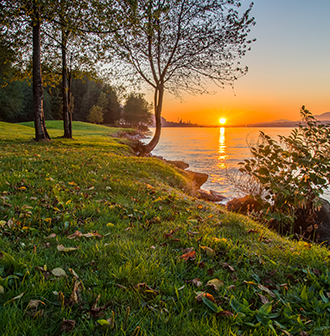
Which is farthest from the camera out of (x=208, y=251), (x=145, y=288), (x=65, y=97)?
(x=65, y=97)

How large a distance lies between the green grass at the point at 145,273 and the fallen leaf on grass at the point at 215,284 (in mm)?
21

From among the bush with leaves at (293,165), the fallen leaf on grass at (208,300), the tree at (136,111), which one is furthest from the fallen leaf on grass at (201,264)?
the tree at (136,111)

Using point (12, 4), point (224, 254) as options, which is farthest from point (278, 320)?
point (12, 4)

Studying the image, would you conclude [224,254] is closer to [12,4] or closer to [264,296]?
[264,296]

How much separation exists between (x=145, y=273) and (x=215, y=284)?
747 mm

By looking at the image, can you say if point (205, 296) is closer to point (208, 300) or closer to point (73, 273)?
point (208, 300)

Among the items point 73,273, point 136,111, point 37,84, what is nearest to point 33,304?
point 73,273

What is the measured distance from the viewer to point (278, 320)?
2.07m

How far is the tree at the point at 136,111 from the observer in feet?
250

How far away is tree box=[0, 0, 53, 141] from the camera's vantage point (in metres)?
11.7

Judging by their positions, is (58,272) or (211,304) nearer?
(211,304)

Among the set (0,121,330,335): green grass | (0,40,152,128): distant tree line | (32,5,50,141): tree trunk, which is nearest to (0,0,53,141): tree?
(32,5,50,141): tree trunk

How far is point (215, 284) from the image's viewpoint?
2.42m

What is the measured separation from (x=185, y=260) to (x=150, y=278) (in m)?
0.57
